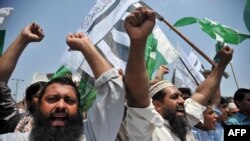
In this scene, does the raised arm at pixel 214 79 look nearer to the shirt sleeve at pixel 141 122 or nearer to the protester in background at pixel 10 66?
the shirt sleeve at pixel 141 122

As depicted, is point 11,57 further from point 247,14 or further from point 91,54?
point 247,14

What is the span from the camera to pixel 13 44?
2.64 meters

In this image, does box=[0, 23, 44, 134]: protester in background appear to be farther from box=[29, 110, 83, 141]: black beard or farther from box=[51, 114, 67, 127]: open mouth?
box=[51, 114, 67, 127]: open mouth

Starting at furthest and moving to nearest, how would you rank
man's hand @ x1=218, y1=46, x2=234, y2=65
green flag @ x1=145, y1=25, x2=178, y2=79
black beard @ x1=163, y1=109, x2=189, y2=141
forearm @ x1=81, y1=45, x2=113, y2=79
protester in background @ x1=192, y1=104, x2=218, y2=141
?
green flag @ x1=145, y1=25, x2=178, y2=79 < protester in background @ x1=192, y1=104, x2=218, y2=141 < man's hand @ x1=218, y1=46, x2=234, y2=65 < black beard @ x1=163, y1=109, x2=189, y2=141 < forearm @ x1=81, y1=45, x2=113, y2=79

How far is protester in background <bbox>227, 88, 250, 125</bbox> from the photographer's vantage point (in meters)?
4.63

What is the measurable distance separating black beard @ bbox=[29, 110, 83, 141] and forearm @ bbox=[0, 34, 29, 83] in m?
0.42

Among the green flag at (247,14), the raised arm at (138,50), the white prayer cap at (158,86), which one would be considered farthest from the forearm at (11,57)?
the green flag at (247,14)

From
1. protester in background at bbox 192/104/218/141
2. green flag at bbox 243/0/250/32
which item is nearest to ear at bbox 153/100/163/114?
protester in background at bbox 192/104/218/141

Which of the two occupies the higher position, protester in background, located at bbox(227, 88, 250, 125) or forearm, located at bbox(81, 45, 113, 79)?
forearm, located at bbox(81, 45, 113, 79)

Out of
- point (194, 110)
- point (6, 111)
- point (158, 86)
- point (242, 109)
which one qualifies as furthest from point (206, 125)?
point (6, 111)

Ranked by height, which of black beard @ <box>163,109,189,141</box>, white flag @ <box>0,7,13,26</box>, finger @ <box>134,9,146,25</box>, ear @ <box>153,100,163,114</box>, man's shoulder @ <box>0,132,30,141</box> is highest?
white flag @ <box>0,7,13,26</box>

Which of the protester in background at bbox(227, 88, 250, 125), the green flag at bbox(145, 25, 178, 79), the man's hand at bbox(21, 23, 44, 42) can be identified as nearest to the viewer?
the man's hand at bbox(21, 23, 44, 42)

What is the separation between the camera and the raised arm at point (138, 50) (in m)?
2.05

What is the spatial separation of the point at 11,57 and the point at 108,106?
87 cm
